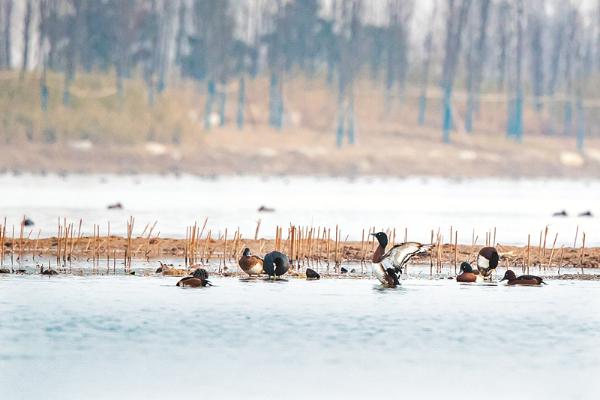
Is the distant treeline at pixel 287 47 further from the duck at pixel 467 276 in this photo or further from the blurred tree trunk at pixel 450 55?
the duck at pixel 467 276

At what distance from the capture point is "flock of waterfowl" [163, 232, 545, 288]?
2562cm

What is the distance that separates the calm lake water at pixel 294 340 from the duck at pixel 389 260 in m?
0.27

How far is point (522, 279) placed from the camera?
26.0 metres

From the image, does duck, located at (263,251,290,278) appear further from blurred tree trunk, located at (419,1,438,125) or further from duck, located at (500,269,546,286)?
blurred tree trunk, located at (419,1,438,125)

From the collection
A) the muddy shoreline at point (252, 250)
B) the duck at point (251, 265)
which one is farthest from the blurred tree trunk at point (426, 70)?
the duck at point (251, 265)

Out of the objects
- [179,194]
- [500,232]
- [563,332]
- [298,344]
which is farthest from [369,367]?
[179,194]

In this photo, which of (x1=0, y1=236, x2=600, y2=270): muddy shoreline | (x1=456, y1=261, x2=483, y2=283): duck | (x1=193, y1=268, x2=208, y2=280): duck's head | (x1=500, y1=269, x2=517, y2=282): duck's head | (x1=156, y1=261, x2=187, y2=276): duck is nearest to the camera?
(x1=193, y1=268, x2=208, y2=280): duck's head

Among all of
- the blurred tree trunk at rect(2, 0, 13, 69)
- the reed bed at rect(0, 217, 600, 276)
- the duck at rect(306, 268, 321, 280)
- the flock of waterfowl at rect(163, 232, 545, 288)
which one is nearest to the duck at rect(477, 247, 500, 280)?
the flock of waterfowl at rect(163, 232, 545, 288)

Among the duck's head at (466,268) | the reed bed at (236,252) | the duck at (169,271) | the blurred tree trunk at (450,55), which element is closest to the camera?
the duck's head at (466,268)

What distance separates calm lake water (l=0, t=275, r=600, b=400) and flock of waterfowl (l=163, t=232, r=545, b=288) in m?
0.30

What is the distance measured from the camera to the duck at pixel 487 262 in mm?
26547

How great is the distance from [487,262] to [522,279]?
0.85 metres

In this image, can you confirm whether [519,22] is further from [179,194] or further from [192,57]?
[179,194]

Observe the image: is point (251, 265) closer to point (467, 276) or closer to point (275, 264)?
point (275, 264)
